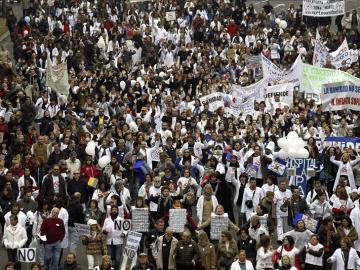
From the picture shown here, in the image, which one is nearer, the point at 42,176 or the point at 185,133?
the point at 42,176

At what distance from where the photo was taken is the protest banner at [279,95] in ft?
113

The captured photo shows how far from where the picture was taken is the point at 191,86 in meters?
38.2

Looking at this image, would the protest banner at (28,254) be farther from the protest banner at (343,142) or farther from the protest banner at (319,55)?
the protest banner at (319,55)

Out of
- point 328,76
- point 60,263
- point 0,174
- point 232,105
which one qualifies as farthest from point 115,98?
point 60,263

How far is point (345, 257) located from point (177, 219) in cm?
289

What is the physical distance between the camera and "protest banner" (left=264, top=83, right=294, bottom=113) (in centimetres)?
3450

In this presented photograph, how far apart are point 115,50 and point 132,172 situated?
15.1 meters

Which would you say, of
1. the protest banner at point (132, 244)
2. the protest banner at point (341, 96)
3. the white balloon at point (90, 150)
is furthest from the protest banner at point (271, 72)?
the protest banner at point (132, 244)

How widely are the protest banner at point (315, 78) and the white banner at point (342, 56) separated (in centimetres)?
358

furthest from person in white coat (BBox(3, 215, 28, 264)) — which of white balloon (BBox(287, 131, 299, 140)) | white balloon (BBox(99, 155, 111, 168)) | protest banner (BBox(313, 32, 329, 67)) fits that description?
protest banner (BBox(313, 32, 329, 67))

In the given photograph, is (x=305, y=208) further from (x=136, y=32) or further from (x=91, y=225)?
(x=136, y=32)

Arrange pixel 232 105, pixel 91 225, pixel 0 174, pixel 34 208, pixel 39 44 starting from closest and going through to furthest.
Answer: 1. pixel 91 225
2. pixel 34 208
3. pixel 0 174
4. pixel 232 105
5. pixel 39 44

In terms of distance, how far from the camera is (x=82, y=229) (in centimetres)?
2448

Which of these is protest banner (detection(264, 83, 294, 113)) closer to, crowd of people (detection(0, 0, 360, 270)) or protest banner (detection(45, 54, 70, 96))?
crowd of people (detection(0, 0, 360, 270))
